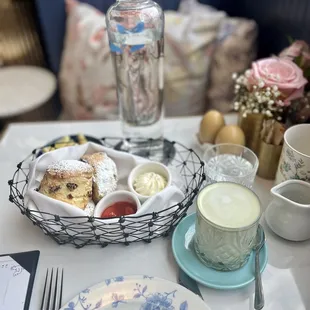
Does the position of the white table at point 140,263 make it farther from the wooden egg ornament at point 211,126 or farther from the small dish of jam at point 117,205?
the wooden egg ornament at point 211,126

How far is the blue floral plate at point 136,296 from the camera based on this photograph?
53 cm

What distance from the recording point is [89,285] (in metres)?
0.57

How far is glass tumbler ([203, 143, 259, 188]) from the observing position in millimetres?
691

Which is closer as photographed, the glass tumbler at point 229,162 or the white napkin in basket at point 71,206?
the white napkin in basket at point 71,206

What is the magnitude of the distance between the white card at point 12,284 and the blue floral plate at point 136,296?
0.07 m

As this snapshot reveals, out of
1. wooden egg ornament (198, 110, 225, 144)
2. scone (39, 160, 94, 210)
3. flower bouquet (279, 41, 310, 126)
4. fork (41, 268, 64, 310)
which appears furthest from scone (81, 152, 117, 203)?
flower bouquet (279, 41, 310, 126)

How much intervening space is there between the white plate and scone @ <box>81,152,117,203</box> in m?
0.94

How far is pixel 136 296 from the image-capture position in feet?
1.78

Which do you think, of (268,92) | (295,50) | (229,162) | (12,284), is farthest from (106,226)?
(295,50)

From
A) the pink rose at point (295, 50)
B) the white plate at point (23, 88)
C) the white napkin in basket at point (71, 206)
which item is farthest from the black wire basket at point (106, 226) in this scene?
the white plate at point (23, 88)

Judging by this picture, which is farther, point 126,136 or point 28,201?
point 126,136

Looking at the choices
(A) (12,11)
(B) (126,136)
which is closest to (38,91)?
(A) (12,11)

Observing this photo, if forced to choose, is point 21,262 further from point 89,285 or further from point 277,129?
point 277,129

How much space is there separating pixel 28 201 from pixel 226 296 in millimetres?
348
